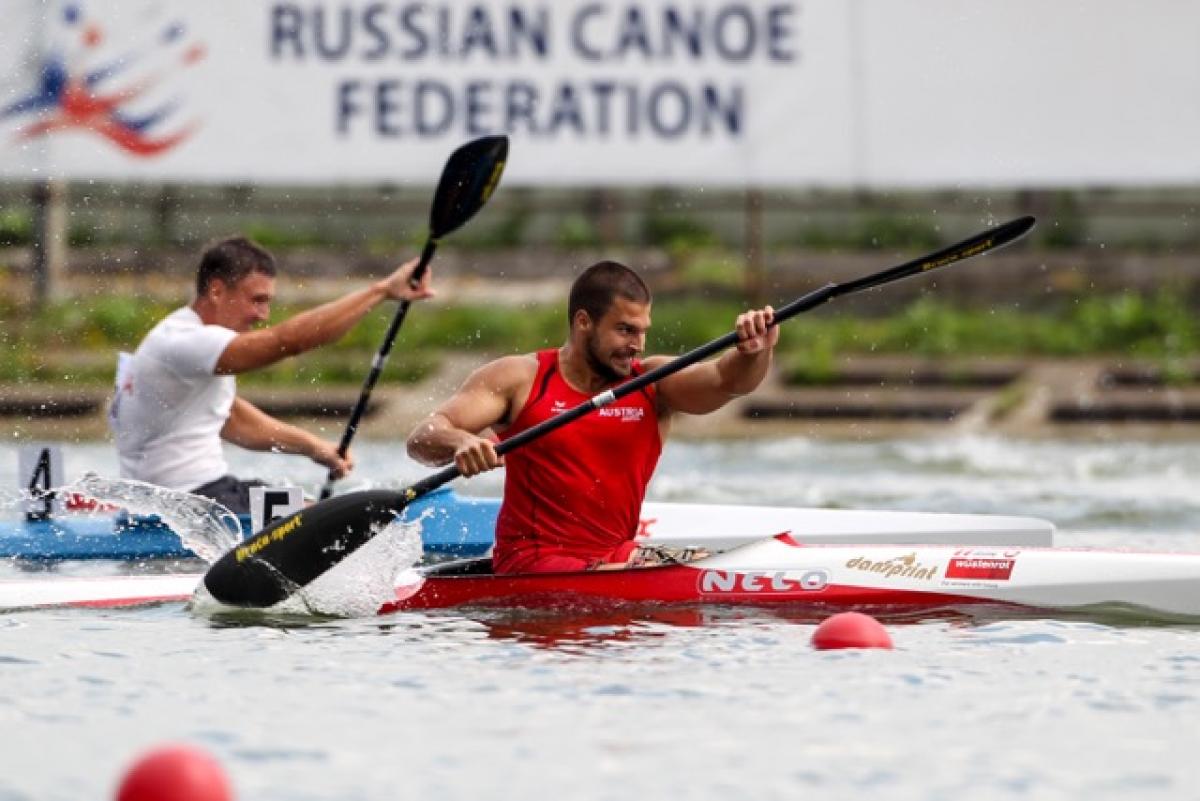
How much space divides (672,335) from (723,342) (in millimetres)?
8278

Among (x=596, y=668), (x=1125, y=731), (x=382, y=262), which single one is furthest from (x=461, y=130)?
Answer: (x=1125, y=731)

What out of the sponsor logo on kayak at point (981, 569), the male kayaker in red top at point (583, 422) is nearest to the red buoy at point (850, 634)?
the sponsor logo on kayak at point (981, 569)

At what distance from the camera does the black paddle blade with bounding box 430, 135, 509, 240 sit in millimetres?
9336

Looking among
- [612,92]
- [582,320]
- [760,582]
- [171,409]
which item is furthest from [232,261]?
[612,92]

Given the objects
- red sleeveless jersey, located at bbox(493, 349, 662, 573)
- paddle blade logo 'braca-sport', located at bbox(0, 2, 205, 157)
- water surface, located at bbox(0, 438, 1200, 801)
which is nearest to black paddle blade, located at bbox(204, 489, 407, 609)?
water surface, located at bbox(0, 438, 1200, 801)

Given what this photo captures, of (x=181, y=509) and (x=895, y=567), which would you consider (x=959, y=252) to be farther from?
(x=181, y=509)

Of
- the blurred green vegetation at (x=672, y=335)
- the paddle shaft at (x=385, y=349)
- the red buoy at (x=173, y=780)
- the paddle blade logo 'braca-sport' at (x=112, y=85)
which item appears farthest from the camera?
the blurred green vegetation at (x=672, y=335)

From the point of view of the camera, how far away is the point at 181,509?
9.36 m

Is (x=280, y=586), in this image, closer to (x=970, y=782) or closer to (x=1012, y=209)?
(x=970, y=782)

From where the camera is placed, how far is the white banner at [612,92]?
49.4ft

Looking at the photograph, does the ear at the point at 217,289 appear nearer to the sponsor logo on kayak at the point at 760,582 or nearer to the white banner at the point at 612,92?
the sponsor logo on kayak at the point at 760,582

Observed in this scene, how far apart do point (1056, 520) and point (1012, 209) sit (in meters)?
6.76

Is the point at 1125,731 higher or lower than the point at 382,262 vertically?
lower

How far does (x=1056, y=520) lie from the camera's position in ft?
39.3
